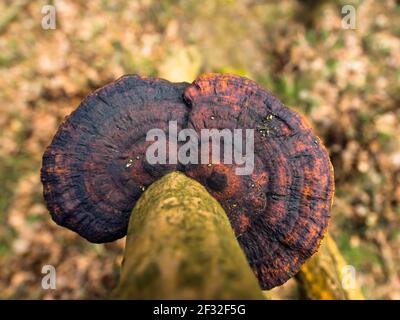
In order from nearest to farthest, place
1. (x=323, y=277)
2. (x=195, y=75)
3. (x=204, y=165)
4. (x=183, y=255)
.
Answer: (x=183, y=255), (x=204, y=165), (x=323, y=277), (x=195, y=75)

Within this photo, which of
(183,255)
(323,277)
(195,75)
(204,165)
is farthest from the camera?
(195,75)

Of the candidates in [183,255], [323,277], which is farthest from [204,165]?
[323,277]

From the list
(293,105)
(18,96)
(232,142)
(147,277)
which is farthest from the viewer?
(293,105)

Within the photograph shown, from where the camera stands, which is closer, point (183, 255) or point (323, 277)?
point (183, 255)

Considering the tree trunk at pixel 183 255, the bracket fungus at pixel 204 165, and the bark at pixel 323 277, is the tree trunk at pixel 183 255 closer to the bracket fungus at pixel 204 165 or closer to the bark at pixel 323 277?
the bracket fungus at pixel 204 165

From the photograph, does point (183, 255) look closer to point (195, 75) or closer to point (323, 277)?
point (323, 277)

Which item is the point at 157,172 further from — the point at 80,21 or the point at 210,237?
the point at 80,21

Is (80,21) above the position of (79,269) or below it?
above

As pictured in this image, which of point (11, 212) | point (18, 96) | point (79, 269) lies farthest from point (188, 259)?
point (18, 96)

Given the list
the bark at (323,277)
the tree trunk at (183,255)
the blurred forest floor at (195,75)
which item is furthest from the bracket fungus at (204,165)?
the blurred forest floor at (195,75)
